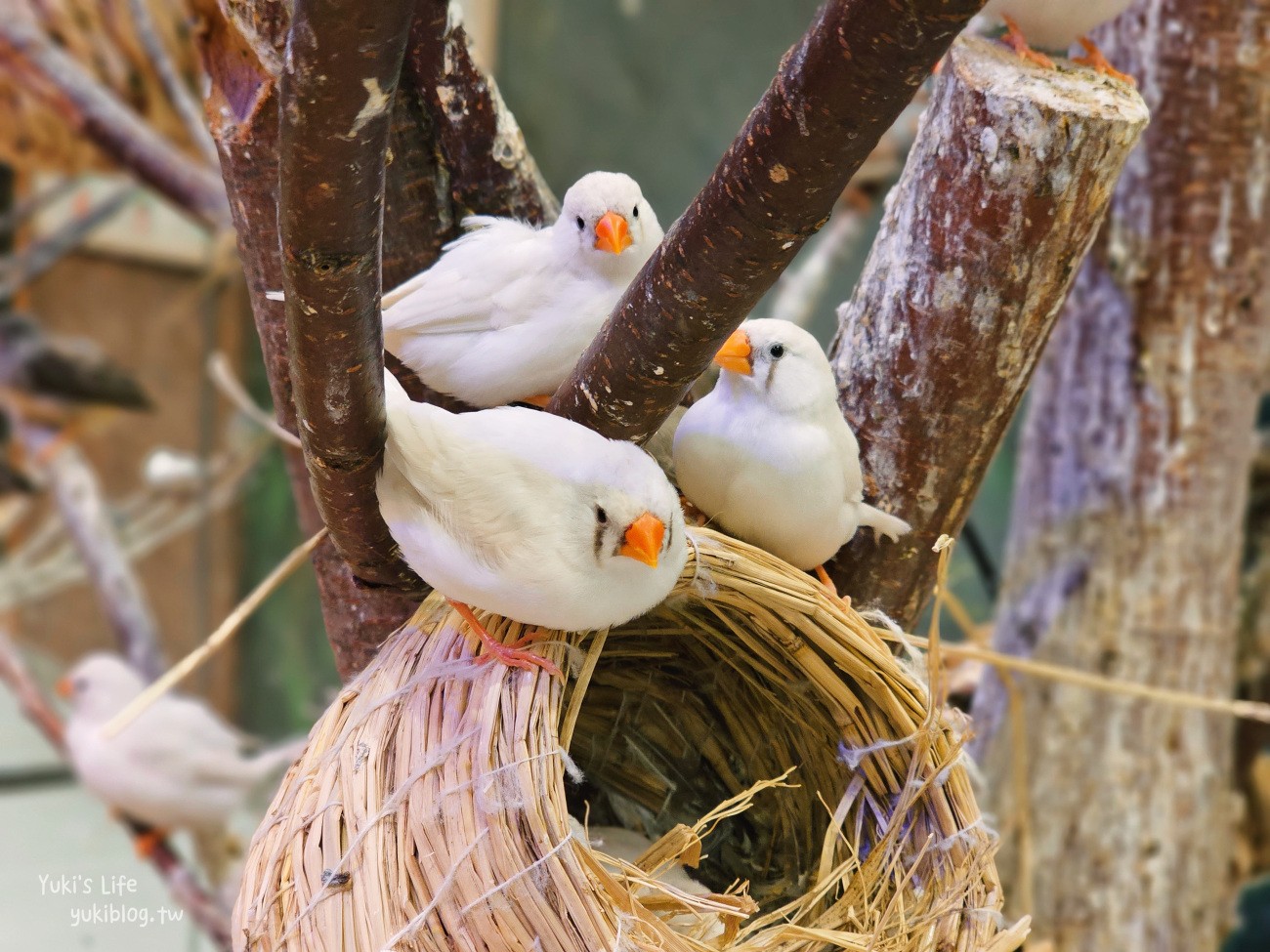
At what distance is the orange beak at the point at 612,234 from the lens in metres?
1.07

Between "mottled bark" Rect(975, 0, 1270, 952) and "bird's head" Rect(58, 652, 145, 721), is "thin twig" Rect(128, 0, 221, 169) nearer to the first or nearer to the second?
"bird's head" Rect(58, 652, 145, 721)

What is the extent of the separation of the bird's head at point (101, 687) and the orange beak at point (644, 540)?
245 centimetres

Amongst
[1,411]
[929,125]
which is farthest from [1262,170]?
[1,411]

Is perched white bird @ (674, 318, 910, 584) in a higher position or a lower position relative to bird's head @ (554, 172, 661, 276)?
lower

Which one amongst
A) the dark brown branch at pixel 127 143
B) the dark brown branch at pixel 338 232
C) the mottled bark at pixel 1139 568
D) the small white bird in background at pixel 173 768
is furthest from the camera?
the small white bird in background at pixel 173 768

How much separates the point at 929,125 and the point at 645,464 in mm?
466

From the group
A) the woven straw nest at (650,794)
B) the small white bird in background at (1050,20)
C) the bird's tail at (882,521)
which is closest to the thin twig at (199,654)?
the woven straw nest at (650,794)

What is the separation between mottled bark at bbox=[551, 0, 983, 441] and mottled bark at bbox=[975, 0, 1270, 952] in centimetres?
122

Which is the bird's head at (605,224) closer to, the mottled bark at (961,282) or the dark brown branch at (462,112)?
the dark brown branch at (462,112)

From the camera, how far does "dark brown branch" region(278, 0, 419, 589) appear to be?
1.89ft

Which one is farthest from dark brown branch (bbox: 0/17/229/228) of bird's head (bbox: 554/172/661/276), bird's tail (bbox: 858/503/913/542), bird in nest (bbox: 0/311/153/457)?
bird's tail (bbox: 858/503/913/542)

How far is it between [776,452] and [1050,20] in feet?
1.77

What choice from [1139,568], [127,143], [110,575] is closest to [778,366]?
[1139,568]

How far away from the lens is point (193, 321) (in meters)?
4.25
